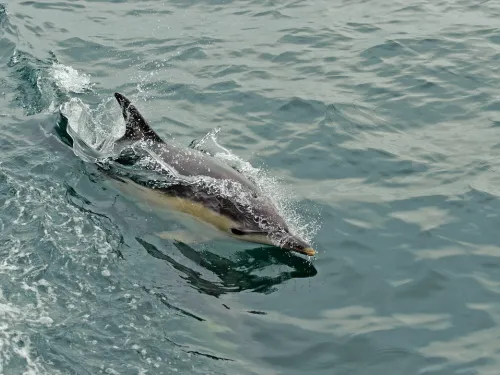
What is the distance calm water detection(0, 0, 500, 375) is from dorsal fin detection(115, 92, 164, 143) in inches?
42.2

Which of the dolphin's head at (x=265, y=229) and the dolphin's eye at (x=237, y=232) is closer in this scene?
the dolphin's head at (x=265, y=229)

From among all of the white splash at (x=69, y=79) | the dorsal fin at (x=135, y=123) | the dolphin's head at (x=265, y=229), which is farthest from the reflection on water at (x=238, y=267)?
the white splash at (x=69, y=79)

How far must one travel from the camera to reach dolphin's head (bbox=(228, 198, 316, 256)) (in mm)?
10516

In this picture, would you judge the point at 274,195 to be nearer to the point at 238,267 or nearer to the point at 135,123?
the point at 238,267

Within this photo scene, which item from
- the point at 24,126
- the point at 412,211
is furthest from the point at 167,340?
the point at 24,126

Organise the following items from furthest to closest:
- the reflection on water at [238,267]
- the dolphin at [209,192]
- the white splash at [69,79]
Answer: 1. the white splash at [69,79]
2. the dolphin at [209,192]
3. the reflection on water at [238,267]

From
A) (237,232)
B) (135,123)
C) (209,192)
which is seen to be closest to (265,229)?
(237,232)

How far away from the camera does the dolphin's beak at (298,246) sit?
1034 cm

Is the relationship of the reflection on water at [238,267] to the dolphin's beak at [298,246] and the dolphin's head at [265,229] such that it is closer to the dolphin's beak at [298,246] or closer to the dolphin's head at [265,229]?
the dolphin's head at [265,229]

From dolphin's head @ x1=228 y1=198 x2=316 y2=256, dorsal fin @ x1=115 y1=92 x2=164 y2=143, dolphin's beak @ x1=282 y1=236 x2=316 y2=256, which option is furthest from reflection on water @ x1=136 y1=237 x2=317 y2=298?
dorsal fin @ x1=115 y1=92 x2=164 y2=143

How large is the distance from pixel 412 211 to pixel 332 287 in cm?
247

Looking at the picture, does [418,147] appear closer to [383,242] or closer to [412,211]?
[412,211]

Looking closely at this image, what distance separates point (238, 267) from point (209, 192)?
1.37 m

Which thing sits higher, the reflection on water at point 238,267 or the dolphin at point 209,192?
the dolphin at point 209,192
